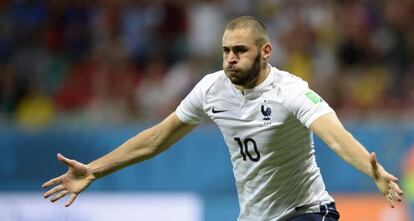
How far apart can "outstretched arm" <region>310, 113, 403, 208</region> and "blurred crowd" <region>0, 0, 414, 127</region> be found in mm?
5666

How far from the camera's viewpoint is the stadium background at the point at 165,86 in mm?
11555

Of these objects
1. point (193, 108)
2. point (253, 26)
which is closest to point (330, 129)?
point (253, 26)

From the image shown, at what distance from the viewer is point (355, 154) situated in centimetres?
622

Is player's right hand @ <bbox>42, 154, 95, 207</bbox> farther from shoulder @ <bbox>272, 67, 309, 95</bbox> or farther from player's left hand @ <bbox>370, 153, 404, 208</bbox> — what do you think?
player's left hand @ <bbox>370, 153, 404, 208</bbox>

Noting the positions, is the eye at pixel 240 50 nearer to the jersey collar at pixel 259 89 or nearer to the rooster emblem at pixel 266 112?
the jersey collar at pixel 259 89

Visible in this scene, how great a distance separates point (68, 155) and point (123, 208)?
94 cm

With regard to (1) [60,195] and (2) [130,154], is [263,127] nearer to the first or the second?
(2) [130,154]

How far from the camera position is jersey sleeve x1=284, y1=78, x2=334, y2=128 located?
Answer: 21.5ft

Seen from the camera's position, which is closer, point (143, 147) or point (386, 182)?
point (386, 182)

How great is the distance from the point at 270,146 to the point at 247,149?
16cm

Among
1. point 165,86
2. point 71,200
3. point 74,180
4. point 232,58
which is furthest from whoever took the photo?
point 165,86

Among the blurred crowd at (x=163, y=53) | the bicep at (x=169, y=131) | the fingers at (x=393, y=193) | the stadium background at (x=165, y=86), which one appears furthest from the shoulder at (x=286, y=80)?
the blurred crowd at (x=163, y=53)

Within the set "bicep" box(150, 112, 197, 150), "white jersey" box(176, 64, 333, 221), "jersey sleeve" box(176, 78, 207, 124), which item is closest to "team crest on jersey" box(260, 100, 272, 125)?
"white jersey" box(176, 64, 333, 221)

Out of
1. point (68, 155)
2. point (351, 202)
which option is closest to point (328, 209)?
point (351, 202)
